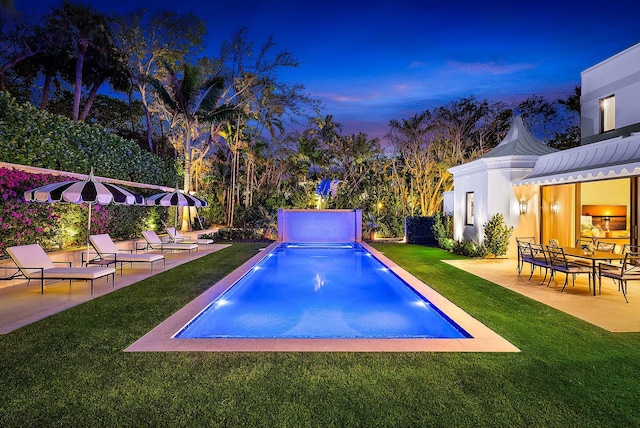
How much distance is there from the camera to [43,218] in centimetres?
988

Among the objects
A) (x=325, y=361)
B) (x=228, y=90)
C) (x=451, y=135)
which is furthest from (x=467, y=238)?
(x=228, y=90)

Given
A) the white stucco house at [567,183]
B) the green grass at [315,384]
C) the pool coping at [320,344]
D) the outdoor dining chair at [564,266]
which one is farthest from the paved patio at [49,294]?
the white stucco house at [567,183]

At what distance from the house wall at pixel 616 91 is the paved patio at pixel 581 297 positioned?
6.11m

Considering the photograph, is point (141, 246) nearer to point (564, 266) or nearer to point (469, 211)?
point (469, 211)

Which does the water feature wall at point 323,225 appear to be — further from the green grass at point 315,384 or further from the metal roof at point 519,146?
the green grass at point 315,384

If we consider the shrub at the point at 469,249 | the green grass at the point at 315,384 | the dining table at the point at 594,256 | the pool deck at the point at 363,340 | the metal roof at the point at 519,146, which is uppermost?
the metal roof at the point at 519,146

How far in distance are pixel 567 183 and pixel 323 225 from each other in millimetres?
12010

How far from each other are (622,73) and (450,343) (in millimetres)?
12858

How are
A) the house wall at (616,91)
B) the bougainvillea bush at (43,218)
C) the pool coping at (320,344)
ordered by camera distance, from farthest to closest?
1. the house wall at (616,91)
2. the bougainvillea bush at (43,218)
3. the pool coping at (320,344)

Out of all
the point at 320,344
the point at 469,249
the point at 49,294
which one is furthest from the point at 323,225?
the point at 320,344

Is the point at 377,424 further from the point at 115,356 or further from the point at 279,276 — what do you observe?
the point at 279,276

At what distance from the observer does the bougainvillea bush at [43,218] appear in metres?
8.59

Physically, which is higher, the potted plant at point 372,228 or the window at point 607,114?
the window at point 607,114

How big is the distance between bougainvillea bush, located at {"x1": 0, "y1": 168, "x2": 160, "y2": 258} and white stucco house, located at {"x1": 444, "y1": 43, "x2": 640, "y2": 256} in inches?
544
